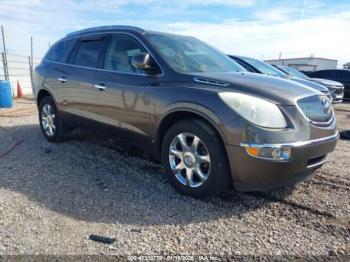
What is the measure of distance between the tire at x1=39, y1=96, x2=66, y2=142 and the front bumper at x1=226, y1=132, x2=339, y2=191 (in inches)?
139

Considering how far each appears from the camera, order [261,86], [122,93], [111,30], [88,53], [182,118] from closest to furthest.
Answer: [261,86]
[182,118]
[122,93]
[111,30]
[88,53]

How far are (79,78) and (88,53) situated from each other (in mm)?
405

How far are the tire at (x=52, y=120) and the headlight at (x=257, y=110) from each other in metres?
3.50

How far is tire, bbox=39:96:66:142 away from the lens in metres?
5.70

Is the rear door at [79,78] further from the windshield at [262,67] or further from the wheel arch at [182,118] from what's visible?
the windshield at [262,67]

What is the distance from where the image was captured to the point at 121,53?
443cm

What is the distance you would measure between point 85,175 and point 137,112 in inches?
42.4

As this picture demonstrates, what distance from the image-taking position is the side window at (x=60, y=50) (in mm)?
5535

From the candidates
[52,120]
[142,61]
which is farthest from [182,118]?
[52,120]

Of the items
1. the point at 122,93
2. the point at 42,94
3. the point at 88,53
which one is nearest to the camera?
the point at 122,93

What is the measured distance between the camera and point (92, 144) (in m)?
5.76

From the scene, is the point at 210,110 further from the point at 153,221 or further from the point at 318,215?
the point at 318,215

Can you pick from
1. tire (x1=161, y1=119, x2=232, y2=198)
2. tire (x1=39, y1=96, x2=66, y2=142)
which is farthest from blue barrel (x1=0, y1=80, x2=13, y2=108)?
tire (x1=161, y1=119, x2=232, y2=198)

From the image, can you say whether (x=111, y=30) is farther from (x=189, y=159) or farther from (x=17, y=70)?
(x=17, y=70)
